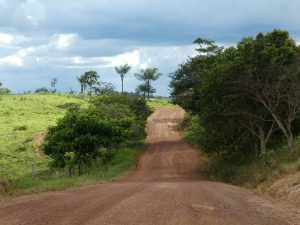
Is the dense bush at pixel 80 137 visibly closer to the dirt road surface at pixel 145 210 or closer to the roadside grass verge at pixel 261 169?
the roadside grass verge at pixel 261 169

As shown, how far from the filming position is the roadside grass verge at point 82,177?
19.2 m

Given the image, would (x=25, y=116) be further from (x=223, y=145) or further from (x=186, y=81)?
(x=223, y=145)

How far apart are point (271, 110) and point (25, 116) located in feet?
208

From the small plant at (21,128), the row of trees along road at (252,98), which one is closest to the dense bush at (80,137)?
the row of trees along road at (252,98)

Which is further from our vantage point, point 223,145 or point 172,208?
point 223,145

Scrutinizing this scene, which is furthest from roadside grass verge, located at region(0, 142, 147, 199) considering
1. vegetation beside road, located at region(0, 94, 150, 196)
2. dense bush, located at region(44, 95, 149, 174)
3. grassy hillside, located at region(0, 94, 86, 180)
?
grassy hillside, located at region(0, 94, 86, 180)

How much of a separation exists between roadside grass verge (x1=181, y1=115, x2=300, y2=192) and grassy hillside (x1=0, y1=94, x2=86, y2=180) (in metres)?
12.8

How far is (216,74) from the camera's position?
93.0 feet

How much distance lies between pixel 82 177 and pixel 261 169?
1012 centimetres

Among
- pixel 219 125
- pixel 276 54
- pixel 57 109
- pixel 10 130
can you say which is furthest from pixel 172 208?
pixel 57 109

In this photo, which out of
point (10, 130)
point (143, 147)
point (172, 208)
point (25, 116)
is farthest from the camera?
point (25, 116)

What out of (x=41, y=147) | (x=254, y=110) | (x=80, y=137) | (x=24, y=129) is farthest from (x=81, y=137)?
(x=24, y=129)

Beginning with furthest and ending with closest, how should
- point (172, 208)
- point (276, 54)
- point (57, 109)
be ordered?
1. point (57, 109)
2. point (276, 54)
3. point (172, 208)

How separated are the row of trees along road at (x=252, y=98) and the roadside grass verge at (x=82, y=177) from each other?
7163 mm
